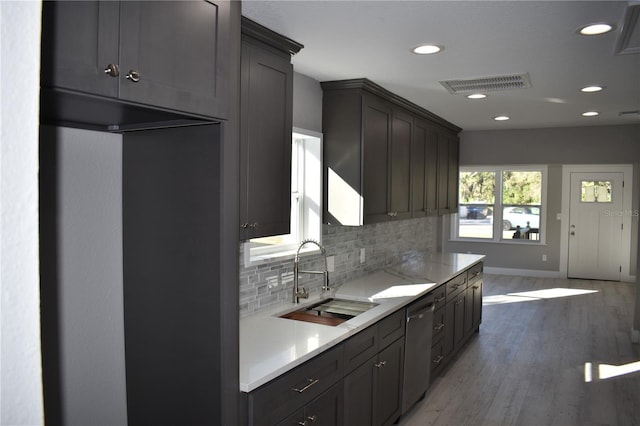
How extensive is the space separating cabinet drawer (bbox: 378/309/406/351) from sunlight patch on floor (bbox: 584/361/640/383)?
2034mm

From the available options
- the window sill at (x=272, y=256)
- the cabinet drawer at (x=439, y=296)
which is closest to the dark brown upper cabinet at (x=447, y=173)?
the cabinet drawer at (x=439, y=296)

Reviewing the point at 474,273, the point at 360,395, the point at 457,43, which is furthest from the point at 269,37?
the point at 474,273

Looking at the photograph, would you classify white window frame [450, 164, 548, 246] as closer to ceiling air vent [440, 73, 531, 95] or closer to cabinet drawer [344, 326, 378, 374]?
ceiling air vent [440, 73, 531, 95]

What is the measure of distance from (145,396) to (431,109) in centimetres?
409

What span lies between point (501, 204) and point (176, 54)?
844cm

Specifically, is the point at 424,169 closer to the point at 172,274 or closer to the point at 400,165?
the point at 400,165

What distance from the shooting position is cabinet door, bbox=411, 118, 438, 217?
4.88m

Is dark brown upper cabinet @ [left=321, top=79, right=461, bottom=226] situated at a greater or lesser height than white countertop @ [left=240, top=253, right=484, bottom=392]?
greater

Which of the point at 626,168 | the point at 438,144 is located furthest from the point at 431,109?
the point at 626,168

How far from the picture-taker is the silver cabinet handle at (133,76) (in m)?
1.27

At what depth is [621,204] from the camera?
320 inches

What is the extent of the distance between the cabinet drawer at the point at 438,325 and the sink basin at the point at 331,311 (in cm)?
92

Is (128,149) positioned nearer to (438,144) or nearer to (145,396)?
(145,396)

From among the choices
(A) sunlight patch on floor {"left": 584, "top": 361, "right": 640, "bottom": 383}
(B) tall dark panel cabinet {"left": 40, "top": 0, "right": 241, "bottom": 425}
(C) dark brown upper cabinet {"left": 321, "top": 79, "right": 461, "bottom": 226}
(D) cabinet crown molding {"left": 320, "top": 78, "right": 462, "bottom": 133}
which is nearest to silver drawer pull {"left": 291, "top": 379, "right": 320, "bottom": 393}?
(B) tall dark panel cabinet {"left": 40, "top": 0, "right": 241, "bottom": 425}
